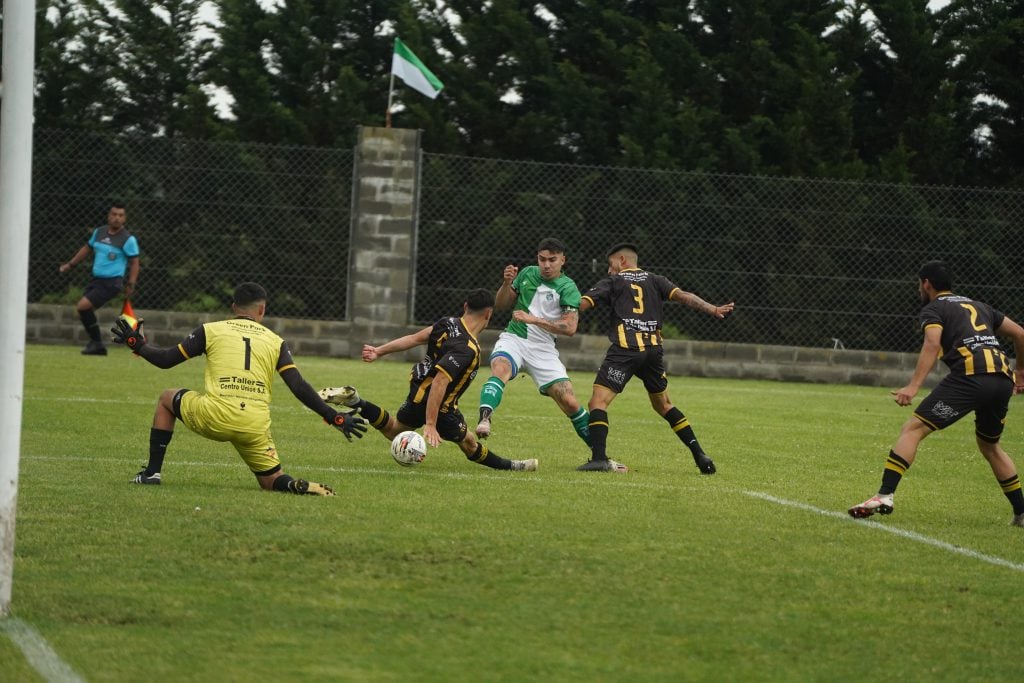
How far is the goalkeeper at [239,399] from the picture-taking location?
27.6 feet

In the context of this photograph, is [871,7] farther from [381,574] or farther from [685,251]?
[381,574]

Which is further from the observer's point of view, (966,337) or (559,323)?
(559,323)

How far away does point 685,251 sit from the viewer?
2045 centimetres

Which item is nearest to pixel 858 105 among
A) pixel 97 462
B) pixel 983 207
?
pixel 983 207

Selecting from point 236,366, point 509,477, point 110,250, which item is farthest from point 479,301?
point 110,250

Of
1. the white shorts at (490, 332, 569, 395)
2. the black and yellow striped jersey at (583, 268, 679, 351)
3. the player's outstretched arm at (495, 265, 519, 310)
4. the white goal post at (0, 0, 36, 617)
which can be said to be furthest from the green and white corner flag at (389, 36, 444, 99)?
the white goal post at (0, 0, 36, 617)

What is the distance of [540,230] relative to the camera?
20.5 metres

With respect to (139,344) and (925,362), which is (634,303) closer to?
(925,362)

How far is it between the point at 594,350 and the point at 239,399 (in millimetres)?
13051

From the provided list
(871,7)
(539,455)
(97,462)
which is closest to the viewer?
(97,462)

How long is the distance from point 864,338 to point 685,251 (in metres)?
3.07

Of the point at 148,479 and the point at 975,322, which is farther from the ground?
the point at 975,322

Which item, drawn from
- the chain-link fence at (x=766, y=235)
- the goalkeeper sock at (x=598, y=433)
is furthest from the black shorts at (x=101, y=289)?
the goalkeeper sock at (x=598, y=433)

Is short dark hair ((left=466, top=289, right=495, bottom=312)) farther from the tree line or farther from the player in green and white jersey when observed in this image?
the tree line
